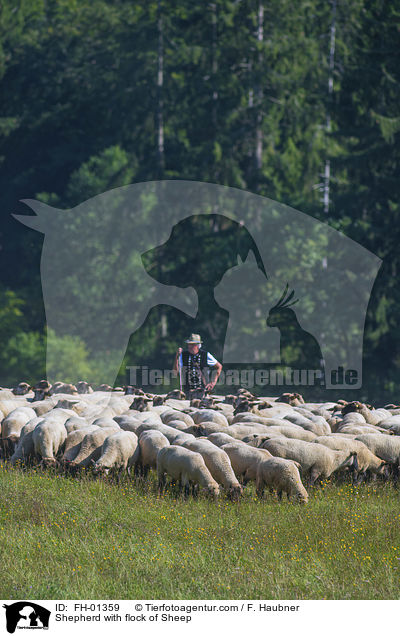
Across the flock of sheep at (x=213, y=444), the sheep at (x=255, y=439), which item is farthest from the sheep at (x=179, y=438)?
the sheep at (x=255, y=439)

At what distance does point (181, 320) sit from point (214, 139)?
763cm

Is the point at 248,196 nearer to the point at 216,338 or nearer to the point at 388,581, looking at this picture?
the point at 216,338

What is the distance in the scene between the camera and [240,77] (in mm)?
32281

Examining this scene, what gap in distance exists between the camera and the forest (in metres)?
29.1

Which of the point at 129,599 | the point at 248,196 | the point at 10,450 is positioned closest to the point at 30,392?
the point at 10,450

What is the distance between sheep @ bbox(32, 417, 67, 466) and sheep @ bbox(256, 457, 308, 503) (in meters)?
3.21

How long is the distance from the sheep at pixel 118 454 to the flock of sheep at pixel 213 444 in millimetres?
15

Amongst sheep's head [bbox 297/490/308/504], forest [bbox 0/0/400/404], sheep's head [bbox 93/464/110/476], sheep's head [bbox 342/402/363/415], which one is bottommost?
sheep's head [bbox 297/490/308/504]

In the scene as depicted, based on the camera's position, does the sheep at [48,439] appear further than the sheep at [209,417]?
No

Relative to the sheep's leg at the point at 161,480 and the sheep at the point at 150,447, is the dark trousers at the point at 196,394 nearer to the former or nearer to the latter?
the sheep at the point at 150,447

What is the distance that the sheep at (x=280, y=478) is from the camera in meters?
10.4

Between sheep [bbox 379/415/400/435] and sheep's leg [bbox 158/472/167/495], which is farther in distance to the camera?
sheep [bbox 379/415/400/435]

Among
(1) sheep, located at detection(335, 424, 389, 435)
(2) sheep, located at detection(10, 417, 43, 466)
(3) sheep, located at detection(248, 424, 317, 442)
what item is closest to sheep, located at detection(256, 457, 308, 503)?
(3) sheep, located at detection(248, 424, 317, 442)
